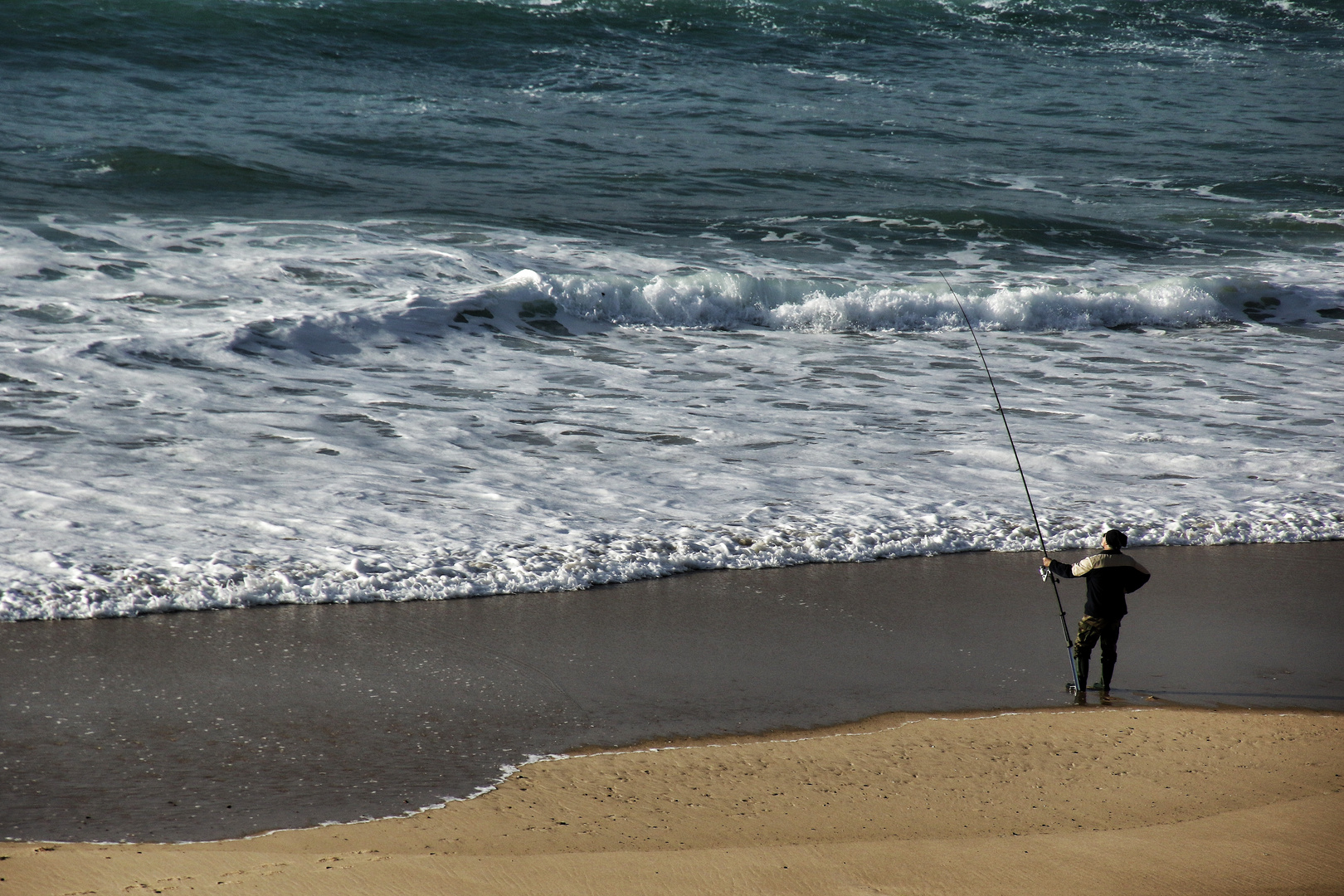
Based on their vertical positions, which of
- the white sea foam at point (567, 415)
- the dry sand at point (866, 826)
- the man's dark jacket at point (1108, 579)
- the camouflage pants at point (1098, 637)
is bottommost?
the white sea foam at point (567, 415)

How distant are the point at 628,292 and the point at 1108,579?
7.11 m

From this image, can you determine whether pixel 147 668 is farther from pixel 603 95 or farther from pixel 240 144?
pixel 603 95

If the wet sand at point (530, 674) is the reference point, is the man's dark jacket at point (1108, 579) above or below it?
above

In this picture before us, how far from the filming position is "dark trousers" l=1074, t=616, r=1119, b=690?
407 centimetres

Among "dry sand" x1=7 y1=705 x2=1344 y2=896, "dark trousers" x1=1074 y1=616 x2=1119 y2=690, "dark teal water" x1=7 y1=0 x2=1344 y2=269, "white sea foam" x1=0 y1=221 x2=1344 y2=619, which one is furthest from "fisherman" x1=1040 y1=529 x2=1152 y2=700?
"dark teal water" x1=7 y1=0 x2=1344 y2=269

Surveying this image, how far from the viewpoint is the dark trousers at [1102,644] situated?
13.3ft

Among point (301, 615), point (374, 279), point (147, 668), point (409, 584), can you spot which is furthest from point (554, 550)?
point (374, 279)

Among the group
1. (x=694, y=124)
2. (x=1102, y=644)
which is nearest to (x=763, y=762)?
(x=1102, y=644)

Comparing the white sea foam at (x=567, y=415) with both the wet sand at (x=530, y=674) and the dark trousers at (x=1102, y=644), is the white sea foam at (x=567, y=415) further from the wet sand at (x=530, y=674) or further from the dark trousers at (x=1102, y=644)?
the dark trousers at (x=1102, y=644)

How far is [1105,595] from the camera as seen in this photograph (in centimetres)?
405

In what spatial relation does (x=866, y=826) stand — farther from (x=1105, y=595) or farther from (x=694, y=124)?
(x=694, y=124)

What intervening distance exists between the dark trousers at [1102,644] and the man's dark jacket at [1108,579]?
3 centimetres

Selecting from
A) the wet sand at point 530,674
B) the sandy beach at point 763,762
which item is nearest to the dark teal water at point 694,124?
the wet sand at point 530,674

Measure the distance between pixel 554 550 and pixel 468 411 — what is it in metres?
2.42
